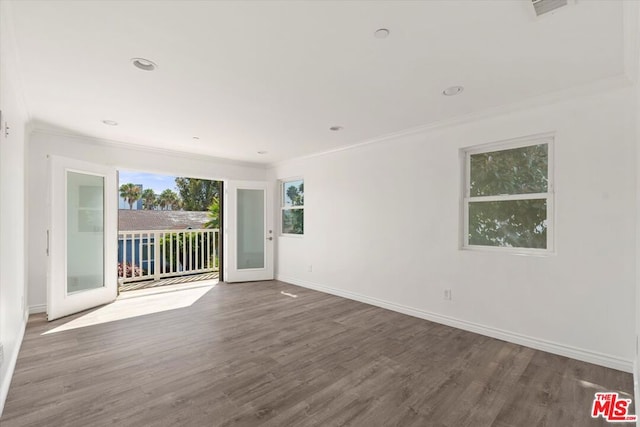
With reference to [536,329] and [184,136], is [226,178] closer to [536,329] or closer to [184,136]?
[184,136]

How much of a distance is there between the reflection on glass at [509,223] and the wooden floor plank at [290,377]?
103cm

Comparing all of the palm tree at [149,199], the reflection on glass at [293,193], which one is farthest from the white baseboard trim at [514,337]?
the palm tree at [149,199]

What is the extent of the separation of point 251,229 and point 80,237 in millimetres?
2730

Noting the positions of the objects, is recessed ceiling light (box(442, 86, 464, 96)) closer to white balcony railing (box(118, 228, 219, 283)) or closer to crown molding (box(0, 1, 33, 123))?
crown molding (box(0, 1, 33, 123))

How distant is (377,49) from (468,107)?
1.52 metres

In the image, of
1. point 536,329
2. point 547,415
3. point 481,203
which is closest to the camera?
point 547,415

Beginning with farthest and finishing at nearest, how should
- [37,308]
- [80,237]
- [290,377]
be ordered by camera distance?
[80,237]
[37,308]
[290,377]

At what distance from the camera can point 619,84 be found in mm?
2461

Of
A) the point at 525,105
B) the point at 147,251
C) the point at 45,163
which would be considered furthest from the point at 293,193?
the point at 525,105

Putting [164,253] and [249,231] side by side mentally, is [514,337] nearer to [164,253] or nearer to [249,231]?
[249,231]

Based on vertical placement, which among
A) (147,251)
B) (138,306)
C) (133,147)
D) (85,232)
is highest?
(133,147)

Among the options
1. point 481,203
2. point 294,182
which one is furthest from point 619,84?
point 294,182

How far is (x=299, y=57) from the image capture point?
2.16 metres

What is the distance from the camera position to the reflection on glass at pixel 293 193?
5.74 meters
